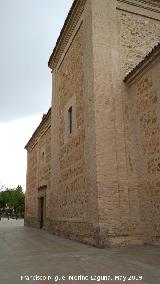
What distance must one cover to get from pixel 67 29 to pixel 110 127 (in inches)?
220

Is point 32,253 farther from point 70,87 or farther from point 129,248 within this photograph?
point 70,87

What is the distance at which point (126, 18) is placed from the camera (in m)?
10.1

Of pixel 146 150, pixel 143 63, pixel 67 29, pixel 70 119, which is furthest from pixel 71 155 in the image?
pixel 67 29

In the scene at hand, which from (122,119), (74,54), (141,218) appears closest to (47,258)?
(141,218)

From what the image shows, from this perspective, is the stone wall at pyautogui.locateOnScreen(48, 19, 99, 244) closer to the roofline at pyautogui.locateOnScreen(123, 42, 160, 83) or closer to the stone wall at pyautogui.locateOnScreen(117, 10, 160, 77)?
the stone wall at pyautogui.locateOnScreen(117, 10, 160, 77)

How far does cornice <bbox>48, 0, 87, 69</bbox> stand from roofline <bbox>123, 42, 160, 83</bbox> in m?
3.54

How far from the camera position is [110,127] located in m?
8.50

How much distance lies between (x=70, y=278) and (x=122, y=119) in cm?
539

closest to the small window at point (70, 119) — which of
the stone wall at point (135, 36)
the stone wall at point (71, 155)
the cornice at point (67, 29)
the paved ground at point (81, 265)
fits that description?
the stone wall at point (71, 155)

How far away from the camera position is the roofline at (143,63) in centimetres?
778

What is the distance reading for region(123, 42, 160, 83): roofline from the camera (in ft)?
25.5

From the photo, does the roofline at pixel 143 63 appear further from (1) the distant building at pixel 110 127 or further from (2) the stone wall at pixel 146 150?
(2) the stone wall at pixel 146 150

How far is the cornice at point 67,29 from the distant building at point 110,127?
1.6 inches

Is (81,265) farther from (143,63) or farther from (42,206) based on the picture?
(42,206)
